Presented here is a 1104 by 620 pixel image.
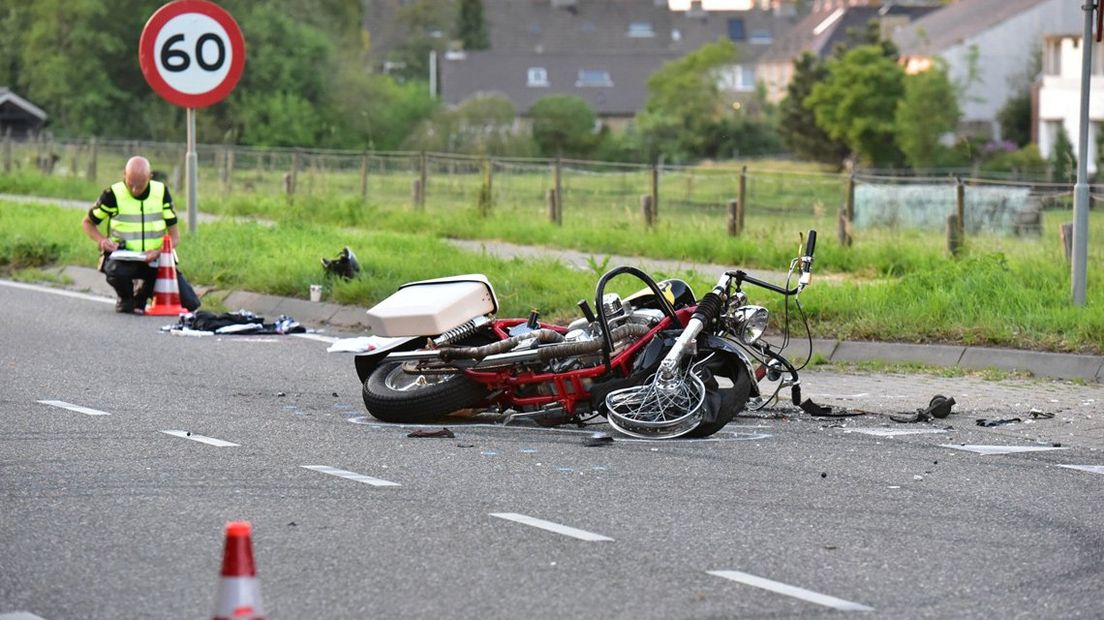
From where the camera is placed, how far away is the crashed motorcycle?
984 cm

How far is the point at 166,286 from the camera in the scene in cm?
1641

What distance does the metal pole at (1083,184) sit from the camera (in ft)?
43.3

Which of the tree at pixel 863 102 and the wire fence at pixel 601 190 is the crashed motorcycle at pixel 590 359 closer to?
the wire fence at pixel 601 190

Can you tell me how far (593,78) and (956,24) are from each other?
34191mm

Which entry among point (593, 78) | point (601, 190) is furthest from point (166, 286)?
point (593, 78)

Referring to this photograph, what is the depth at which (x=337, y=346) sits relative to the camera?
42.0 feet

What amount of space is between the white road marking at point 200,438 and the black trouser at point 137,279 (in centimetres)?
667

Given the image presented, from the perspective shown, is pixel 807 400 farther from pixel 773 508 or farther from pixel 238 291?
pixel 238 291

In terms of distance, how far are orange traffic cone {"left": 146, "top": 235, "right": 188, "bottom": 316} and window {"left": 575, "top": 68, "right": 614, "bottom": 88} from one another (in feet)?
343

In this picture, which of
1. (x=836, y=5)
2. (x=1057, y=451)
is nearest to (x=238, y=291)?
(x=1057, y=451)

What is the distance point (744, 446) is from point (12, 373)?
5.25m

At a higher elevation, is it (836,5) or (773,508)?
(836,5)

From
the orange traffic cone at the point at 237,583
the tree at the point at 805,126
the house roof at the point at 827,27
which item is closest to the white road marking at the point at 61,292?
the orange traffic cone at the point at 237,583

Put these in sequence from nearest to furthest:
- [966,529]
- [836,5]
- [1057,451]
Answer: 1. [966,529]
2. [1057,451]
3. [836,5]
